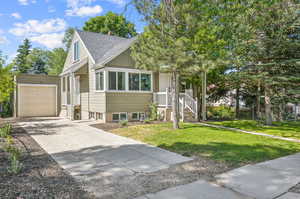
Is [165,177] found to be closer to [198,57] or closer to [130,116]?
[198,57]

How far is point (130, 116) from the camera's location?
1226 centimetres

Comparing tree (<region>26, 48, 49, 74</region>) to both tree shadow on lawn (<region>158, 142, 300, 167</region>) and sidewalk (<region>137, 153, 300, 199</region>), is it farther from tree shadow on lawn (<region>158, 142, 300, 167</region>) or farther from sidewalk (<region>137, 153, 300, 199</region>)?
sidewalk (<region>137, 153, 300, 199</region>)

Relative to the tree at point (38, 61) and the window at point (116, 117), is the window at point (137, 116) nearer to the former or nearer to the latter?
the window at point (116, 117)

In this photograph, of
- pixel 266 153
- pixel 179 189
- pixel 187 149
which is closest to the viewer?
pixel 179 189

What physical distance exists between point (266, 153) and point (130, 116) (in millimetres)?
8204

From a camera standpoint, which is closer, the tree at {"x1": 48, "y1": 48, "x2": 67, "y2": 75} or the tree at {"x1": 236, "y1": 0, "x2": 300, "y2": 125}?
the tree at {"x1": 236, "y1": 0, "x2": 300, "y2": 125}

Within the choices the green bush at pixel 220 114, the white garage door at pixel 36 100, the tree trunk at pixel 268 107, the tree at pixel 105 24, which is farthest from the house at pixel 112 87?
the tree at pixel 105 24

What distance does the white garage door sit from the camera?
1565 cm

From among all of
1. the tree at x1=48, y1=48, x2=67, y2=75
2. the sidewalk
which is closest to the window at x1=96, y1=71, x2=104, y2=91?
the sidewalk

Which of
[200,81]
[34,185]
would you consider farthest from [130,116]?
[34,185]

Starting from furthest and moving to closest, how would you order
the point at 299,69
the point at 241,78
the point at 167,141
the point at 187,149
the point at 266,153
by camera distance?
1. the point at 241,78
2. the point at 299,69
3. the point at 167,141
4. the point at 187,149
5. the point at 266,153

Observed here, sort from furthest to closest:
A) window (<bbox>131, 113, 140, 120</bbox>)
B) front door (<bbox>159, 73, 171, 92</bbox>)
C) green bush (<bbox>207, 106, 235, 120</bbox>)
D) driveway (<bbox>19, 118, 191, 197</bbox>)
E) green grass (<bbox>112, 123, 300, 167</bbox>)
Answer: green bush (<bbox>207, 106, 235, 120</bbox>) < front door (<bbox>159, 73, 171, 92</bbox>) < window (<bbox>131, 113, 140, 120</bbox>) < green grass (<bbox>112, 123, 300, 167</bbox>) < driveway (<bbox>19, 118, 191, 197</bbox>)

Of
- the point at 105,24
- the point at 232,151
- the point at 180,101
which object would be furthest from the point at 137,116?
the point at 105,24

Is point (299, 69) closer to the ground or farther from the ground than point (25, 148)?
farther from the ground
